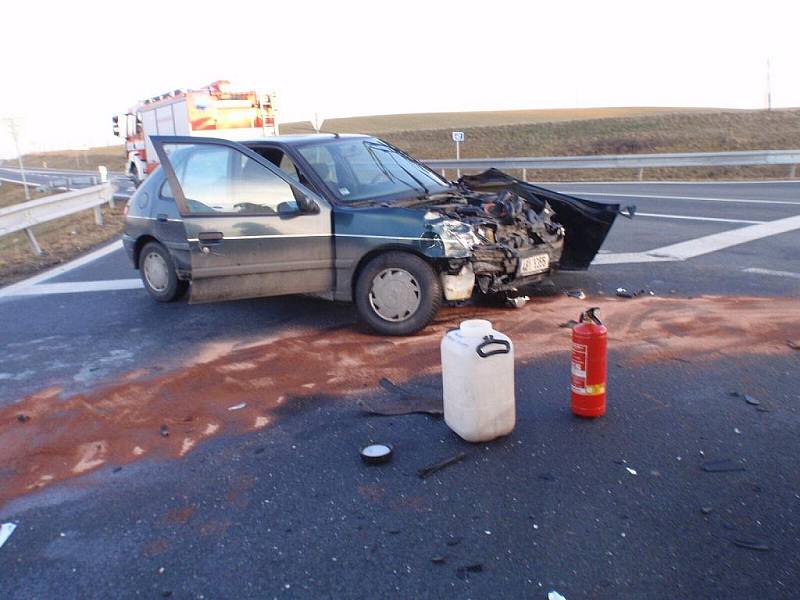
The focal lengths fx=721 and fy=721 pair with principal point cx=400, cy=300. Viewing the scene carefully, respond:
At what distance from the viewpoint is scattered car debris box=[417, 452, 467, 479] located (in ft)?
11.9

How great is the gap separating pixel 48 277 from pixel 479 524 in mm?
8475

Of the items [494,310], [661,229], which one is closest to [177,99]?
[661,229]

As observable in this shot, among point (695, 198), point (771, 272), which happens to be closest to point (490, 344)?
point (771, 272)

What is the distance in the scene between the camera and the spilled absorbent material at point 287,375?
13.8ft

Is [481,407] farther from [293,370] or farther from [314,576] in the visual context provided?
[293,370]

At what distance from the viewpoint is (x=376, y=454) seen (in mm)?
3795

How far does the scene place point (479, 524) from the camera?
10.3 feet

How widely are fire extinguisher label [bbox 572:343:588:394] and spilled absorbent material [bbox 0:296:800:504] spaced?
0.86 m

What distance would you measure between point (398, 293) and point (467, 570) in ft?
10.8

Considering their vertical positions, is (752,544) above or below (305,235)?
below

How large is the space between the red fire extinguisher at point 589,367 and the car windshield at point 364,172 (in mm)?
2879

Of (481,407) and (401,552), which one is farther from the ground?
(481,407)

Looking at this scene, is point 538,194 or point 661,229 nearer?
point 538,194

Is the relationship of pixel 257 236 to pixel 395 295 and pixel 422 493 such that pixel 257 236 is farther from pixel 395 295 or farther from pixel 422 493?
pixel 422 493
